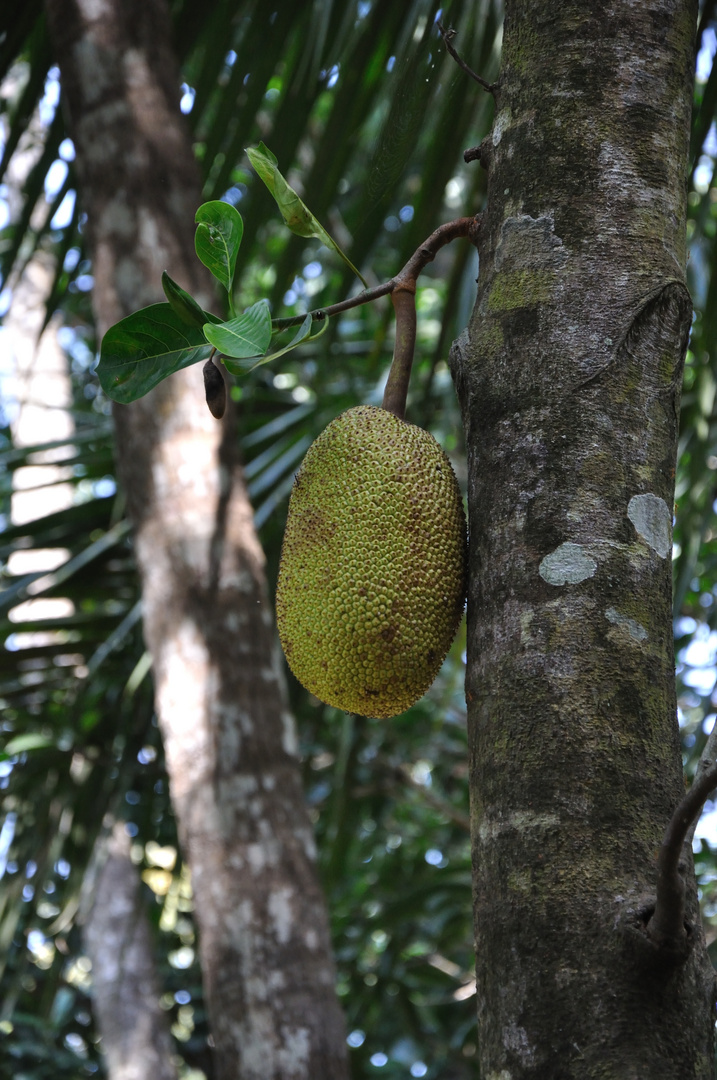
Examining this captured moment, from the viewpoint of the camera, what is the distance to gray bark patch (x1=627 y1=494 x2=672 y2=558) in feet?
1.99

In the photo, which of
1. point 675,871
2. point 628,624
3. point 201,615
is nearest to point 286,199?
point 628,624

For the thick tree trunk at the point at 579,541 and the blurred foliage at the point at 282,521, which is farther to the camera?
the blurred foliage at the point at 282,521

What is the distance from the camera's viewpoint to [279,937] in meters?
1.38

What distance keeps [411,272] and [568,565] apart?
32 centimetres

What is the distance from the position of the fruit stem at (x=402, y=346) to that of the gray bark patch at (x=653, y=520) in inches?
11.3

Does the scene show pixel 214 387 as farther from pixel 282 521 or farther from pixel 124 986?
pixel 124 986

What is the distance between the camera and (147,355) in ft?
2.27

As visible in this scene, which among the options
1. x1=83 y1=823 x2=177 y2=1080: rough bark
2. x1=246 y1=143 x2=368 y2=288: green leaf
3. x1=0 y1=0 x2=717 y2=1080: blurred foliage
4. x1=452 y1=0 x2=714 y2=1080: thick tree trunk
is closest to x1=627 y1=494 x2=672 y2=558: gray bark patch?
x1=452 y1=0 x2=714 y2=1080: thick tree trunk

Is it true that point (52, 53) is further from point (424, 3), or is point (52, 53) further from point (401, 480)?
point (401, 480)

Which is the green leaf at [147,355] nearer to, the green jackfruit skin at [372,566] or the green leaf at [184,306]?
the green leaf at [184,306]

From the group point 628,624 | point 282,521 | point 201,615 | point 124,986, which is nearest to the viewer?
point 628,624

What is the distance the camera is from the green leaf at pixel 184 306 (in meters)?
0.66

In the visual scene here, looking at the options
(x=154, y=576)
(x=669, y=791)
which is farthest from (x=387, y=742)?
(x=669, y=791)

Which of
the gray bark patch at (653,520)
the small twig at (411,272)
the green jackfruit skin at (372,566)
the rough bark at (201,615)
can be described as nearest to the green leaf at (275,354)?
the small twig at (411,272)
